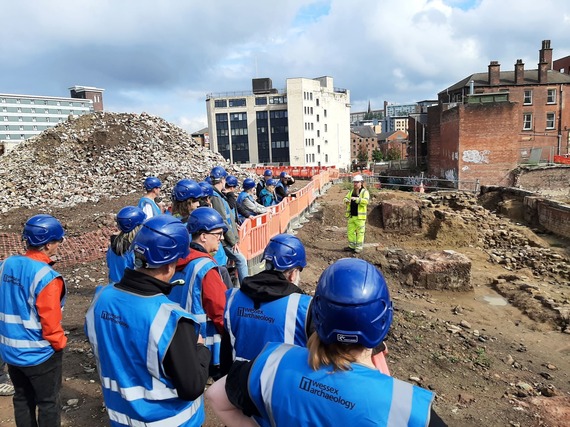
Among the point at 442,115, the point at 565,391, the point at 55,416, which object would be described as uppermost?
the point at 442,115

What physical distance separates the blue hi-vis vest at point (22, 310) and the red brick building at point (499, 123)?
33.0 m

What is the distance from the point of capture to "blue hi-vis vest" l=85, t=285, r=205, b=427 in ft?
6.66

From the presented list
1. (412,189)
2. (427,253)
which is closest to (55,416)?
(427,253)

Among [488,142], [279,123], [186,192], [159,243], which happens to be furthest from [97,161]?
[279,123]

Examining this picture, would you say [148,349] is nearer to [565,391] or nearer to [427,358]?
[427,358]

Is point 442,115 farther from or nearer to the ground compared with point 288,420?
farther from the ground

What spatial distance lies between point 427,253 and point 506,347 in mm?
3618

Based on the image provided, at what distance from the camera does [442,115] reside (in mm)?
34719

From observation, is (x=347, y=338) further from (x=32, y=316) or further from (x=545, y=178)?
(x=545, y=178)

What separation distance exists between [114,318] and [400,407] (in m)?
1.48

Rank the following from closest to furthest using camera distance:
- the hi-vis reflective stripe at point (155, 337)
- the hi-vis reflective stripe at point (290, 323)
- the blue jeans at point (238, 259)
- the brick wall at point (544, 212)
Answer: the hi-vis reflective stripe at point (155, 337), the hi-vis reflective stripe at point (290, 323), the blue jeans at point (238, 259), the brick wall at point (544, 212)

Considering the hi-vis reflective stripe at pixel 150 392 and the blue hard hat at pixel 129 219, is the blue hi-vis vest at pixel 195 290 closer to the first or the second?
the hi-vis reflective stripe at pixel 150 392

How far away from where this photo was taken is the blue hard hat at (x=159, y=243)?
7.22 ft

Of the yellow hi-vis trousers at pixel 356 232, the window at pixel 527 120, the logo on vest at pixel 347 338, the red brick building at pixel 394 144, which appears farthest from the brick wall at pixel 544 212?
the red brick building at pixel 394 144
